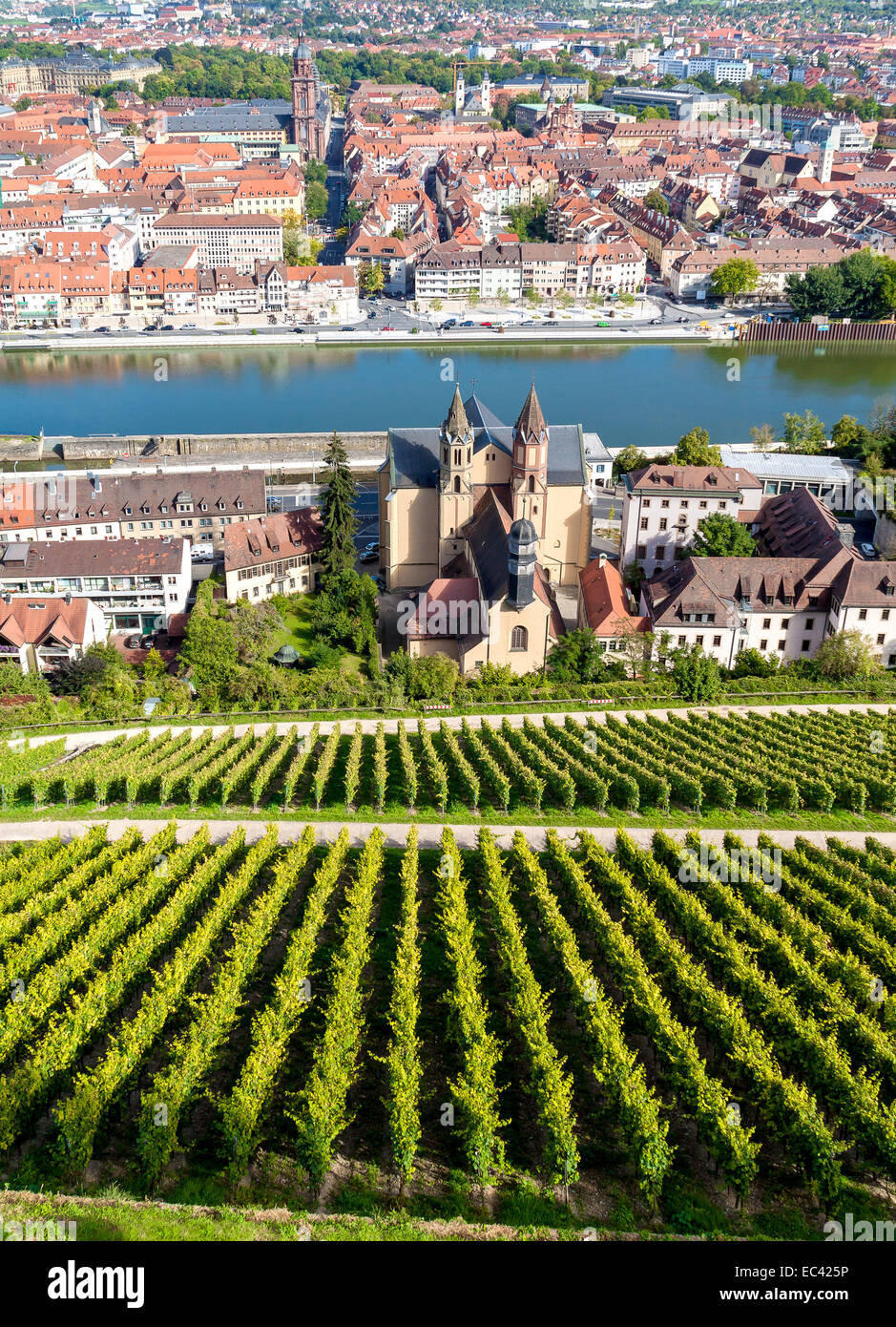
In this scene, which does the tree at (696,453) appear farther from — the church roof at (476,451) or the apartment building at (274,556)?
the apartment building at (274,556)

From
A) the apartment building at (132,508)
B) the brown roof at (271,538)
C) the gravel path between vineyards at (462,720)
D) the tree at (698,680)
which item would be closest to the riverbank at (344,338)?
the apartment building at (132,508)

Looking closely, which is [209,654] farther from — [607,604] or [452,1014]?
[452,1014]

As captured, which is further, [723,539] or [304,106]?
[304,106]

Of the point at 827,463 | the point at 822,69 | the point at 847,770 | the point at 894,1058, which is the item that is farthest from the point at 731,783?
the point at 822,69

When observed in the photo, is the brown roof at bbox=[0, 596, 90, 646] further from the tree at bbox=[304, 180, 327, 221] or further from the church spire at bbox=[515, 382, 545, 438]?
the tree at bbox=[304, 180, 327, 221]

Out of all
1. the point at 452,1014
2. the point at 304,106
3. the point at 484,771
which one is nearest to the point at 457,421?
the point at 484,771

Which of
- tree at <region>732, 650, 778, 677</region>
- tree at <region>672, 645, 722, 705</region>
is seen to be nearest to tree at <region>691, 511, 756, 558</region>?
tree at <region>732, 650, 778, 677</region>

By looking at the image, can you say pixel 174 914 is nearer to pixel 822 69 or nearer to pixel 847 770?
pixel 847 770
